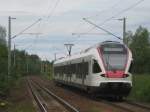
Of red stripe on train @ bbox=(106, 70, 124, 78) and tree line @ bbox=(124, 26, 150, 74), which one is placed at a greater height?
tree line @ bbox=(124, 26, 150, 74)

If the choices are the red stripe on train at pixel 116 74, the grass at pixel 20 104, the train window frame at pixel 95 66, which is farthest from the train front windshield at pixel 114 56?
the grass at pixel 20 104

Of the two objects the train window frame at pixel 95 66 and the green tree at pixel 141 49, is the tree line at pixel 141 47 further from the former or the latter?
the train window frame at pixel 95 66

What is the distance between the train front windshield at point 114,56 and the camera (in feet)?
103

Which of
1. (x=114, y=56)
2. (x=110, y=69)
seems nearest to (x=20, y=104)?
(x=110, y=69)

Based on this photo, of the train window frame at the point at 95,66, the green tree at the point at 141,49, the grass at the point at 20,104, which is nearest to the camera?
the grass at the point at 20,104

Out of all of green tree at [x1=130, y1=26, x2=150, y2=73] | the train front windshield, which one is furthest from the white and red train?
green tree at [x1=130, y1=26, x2=150, y2=73]

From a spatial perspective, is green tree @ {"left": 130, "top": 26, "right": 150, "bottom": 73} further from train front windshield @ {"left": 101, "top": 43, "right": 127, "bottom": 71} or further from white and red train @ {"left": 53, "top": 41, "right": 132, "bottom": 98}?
train front windshield @ {"left": 101, "top": 43, "right": 127, "bottom": 71}

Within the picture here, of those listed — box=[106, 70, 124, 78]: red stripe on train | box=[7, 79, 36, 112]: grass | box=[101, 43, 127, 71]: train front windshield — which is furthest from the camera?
box=[101, 43, 127, 71]: train front windshield

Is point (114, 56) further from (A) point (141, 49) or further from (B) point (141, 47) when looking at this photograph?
(B) point (141, 47)

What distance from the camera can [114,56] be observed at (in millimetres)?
31812

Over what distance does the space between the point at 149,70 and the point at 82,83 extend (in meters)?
73.9

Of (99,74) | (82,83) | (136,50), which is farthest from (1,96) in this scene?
(136,50)

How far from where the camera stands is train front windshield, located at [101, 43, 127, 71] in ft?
103

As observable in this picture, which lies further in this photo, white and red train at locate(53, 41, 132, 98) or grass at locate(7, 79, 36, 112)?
white and red train at locate(53, 41, 132, 98)
